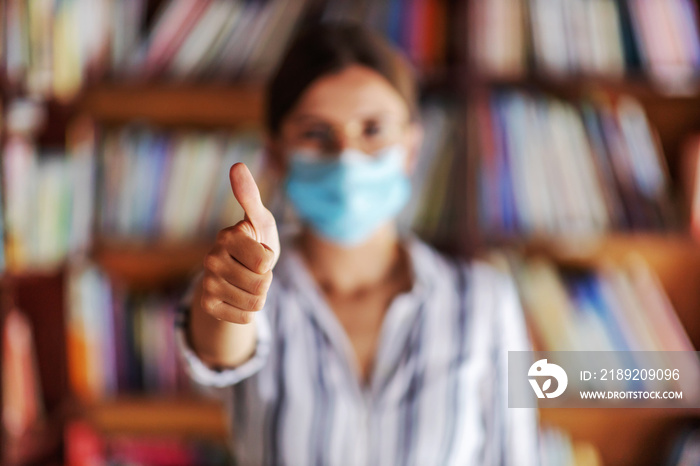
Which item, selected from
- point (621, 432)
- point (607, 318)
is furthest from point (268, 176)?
point (621, 432)

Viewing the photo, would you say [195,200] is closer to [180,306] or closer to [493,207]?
[180,306]

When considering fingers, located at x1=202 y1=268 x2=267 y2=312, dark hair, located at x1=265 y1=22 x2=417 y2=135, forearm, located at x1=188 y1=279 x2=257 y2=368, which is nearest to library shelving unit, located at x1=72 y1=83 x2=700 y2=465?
Answer: dark hair, located at x1=265 y1=22 x2=417 y2=135

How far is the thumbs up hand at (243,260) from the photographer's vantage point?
440 millimetres

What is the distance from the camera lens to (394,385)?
833 millimetres

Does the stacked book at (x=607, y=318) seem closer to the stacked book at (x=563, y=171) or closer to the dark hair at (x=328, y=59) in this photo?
the stacked book at (x=563, y=171)

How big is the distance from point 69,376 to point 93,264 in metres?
0.31

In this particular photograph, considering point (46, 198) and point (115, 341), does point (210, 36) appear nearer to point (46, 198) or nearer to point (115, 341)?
point (46, 198)

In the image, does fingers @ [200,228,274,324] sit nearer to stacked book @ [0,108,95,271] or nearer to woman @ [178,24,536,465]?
woman @ [178,24,536,465]

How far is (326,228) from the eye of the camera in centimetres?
86

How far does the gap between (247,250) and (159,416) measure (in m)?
1.22

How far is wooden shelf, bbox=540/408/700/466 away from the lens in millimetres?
1487

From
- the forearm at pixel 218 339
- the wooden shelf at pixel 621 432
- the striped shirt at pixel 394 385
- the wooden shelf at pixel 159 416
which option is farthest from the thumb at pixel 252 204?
the wooden shelf at pixel 621 432

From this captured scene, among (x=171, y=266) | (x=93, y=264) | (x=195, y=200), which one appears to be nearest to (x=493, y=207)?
(x=195, y=200)

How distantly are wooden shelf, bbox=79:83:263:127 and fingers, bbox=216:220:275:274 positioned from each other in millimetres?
976
